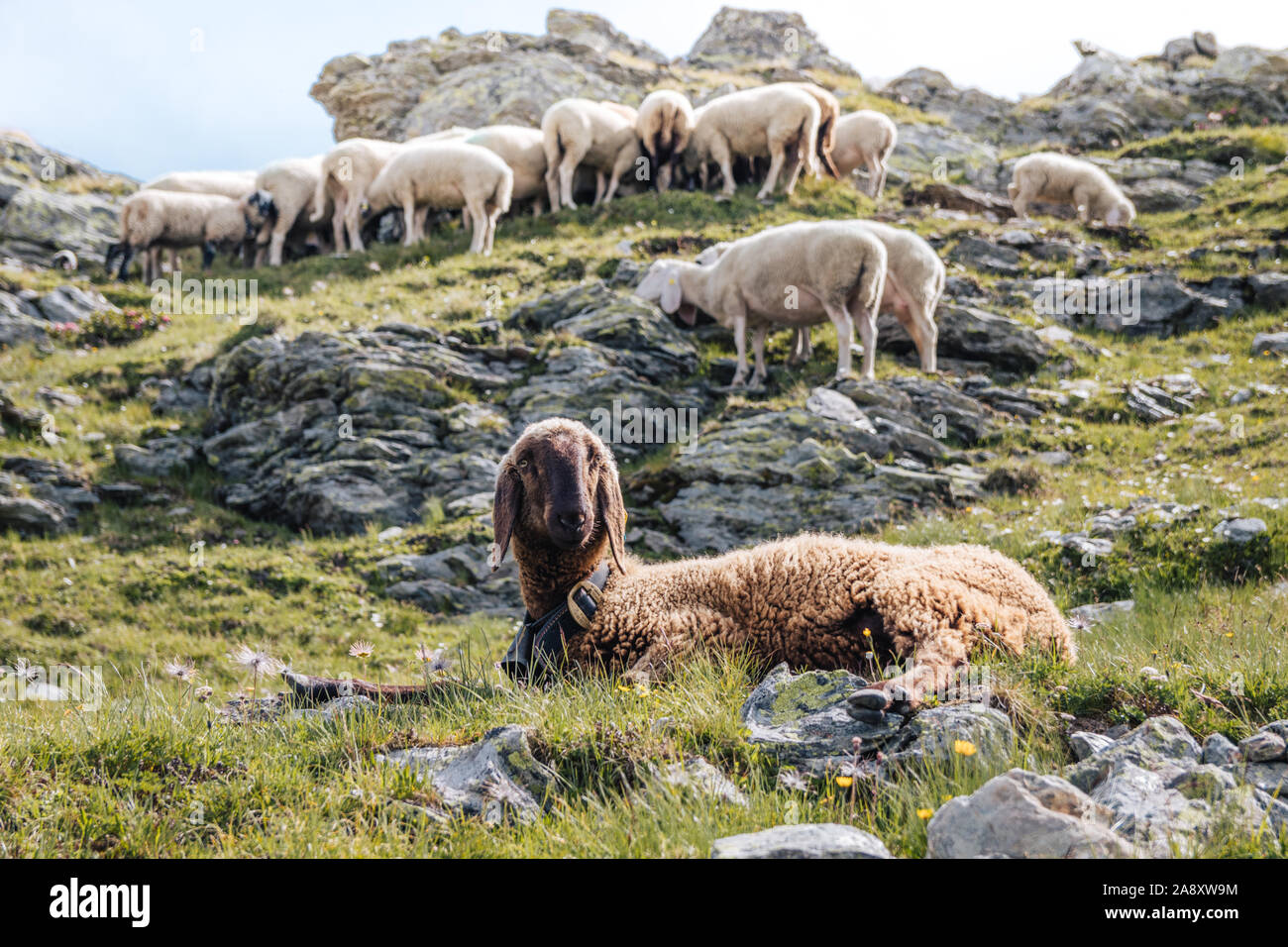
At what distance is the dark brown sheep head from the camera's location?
512cm

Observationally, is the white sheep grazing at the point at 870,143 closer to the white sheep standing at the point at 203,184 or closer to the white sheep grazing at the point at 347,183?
the white sheep grazing at the point at 347,183

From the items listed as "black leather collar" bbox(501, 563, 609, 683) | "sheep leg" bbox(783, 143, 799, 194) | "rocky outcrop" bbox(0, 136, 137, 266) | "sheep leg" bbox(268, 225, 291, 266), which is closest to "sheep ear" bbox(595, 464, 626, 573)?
"black leather collar" bbox(501, 563, 609, 683)

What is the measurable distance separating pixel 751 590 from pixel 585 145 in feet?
A: 62.3

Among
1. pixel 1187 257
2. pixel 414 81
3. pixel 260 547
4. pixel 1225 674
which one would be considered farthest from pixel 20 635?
pixel 414 81

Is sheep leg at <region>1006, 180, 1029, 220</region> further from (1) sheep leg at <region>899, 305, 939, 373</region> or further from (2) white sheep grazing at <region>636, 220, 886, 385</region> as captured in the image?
(2) white sheep grazing at <region>636, 220, 886, 385</region>

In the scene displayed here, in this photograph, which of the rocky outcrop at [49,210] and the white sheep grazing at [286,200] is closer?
the rocky outcrop at [49,210]

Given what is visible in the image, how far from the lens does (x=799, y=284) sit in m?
14.1

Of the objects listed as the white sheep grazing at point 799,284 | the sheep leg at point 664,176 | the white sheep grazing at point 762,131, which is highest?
the white sheep grazing at point 762,131

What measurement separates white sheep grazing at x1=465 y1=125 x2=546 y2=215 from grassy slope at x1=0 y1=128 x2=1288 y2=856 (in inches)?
79.7

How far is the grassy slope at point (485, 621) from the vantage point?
303 cm


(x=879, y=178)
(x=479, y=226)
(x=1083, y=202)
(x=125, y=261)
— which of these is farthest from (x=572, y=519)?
(x=1083, y=202)

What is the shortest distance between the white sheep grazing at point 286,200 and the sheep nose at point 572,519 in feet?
63.0

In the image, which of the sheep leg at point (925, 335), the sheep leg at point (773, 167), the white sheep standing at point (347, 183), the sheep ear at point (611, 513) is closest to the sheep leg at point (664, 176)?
the sheep leg at point (773, 167)
